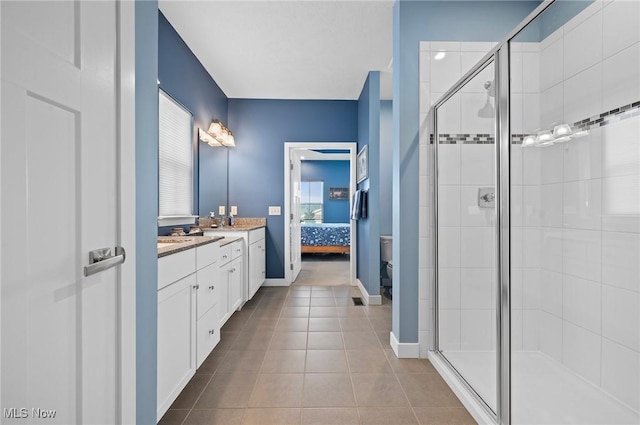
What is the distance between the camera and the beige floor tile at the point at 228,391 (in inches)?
66.6

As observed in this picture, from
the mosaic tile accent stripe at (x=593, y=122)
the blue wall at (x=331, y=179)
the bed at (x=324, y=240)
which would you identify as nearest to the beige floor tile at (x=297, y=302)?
the mosaic tile accent stripe at (x=593, y=122)

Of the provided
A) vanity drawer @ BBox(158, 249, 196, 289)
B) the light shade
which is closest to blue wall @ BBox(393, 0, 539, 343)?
vanity drawer @ BBox(158, 249, 196, 289)

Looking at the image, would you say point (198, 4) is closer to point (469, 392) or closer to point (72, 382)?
point (72, 382)

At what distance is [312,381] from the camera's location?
1.92m

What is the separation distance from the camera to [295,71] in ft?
11.8

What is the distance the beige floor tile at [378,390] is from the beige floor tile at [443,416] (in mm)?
103

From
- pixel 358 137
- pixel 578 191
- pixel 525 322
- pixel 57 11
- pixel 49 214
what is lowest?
→ pixel 525 322

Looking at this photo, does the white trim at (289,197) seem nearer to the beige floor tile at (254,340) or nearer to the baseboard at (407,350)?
the beige floor tile at (254,340)

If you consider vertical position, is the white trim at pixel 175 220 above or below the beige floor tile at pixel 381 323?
above

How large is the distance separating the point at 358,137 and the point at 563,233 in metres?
3.02

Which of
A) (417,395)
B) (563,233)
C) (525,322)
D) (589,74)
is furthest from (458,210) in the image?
(417,395)

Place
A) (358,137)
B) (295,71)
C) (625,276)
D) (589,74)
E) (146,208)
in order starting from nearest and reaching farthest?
(146,208)
(625,276)
(589,74)
(295,71)
(358,137)

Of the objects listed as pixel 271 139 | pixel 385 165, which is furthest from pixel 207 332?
pixel 385 165

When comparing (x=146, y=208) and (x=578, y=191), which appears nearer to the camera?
(x=146, y=208)
